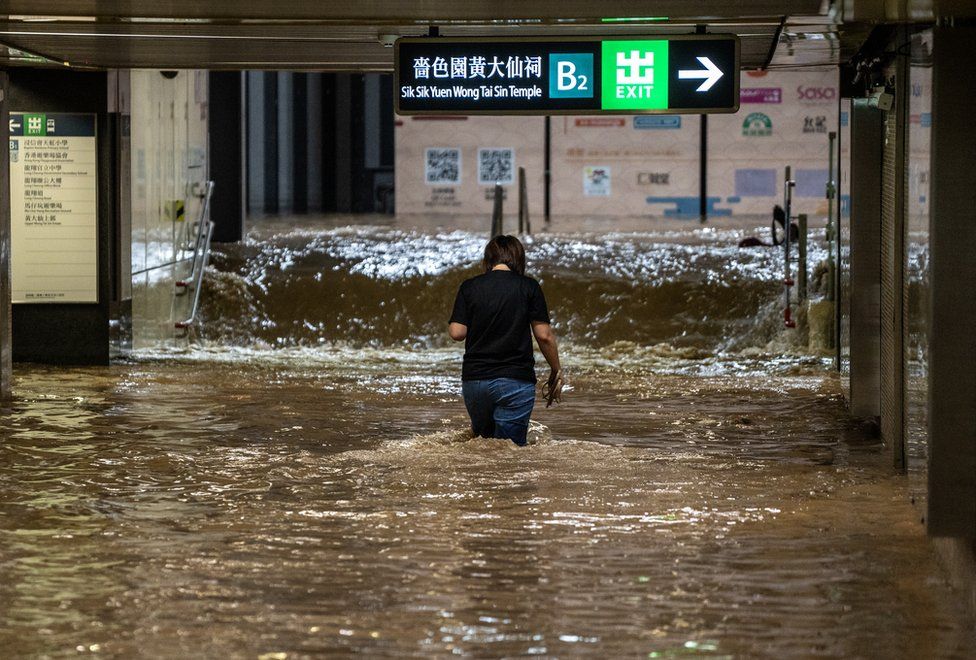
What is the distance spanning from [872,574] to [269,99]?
21.6 metres

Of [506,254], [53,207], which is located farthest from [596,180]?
[506,254]

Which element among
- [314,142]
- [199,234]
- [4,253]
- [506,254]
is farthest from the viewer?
[314,142]

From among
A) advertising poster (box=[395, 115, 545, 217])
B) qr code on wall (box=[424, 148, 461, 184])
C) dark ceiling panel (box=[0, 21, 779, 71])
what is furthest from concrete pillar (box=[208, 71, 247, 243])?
dark ceiling panel (box=[0, 21, 779, 71])

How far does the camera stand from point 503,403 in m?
8.05

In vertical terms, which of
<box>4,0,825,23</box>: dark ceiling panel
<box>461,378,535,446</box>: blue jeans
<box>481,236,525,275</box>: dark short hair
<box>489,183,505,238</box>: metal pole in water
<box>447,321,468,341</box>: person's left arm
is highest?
<box>4,0,825,23</box>: dark ceiling panel

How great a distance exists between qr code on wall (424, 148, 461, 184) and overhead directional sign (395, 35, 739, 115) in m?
14.7

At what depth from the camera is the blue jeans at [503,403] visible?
802 centimetres

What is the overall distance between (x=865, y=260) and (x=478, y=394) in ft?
10.6

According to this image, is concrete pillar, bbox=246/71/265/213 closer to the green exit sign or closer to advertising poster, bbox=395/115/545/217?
advertising poster, bbox=395/115/545/217

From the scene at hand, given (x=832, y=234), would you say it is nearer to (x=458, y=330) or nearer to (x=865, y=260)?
(x=865, y=260)

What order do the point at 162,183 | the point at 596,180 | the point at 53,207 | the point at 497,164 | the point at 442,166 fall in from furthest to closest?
1. the point at 442,166
2. the point at 497,164
3. the point at 596,180
4. the point at 162,183
5. the point at 53,207

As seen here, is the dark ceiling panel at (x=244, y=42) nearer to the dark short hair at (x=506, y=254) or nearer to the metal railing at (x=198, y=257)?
the dark short hair at (x=506, y=254)

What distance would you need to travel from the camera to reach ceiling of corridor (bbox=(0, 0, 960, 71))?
7277 millimetres

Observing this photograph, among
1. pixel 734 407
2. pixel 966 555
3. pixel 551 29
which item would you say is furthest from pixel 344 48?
pixel 966 555
